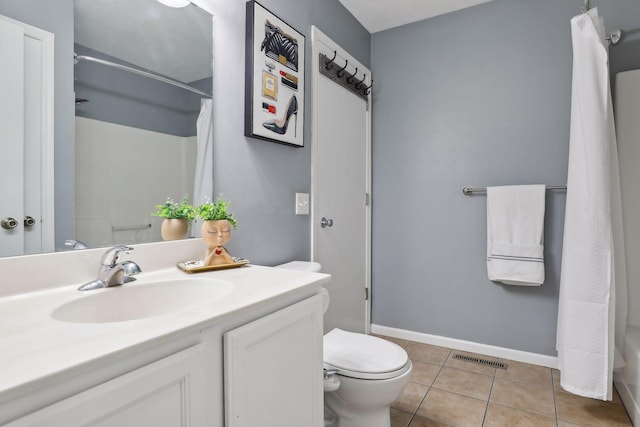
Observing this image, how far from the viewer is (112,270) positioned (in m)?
1.01

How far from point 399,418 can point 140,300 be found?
4.42 feet

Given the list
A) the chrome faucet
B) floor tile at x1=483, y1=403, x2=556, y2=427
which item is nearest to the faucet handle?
the chrome faucet

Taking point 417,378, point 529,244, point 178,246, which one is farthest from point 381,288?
point 178,246

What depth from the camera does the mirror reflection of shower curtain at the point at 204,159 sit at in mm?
1391

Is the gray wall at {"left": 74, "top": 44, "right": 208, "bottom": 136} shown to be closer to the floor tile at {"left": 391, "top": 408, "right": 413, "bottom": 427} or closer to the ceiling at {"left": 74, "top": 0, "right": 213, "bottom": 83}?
the ceiling at {"left": 74, "top": 0, "right": 213, "bottom": 83}

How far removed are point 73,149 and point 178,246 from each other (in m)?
0.46

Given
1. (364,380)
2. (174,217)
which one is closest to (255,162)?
(174,217)

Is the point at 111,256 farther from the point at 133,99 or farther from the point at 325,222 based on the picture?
the point at 325,222

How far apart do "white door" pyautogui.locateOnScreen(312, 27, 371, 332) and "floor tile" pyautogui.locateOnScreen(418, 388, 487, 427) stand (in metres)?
0.69

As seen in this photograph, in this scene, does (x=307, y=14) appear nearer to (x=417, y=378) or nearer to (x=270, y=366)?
(x=270, y=366)

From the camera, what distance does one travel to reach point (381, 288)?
2785 millimetres

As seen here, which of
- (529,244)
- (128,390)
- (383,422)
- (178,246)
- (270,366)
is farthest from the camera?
(529,244)

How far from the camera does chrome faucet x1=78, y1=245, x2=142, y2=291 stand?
1001 millimetres

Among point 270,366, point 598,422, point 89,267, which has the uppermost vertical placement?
point 89,267
